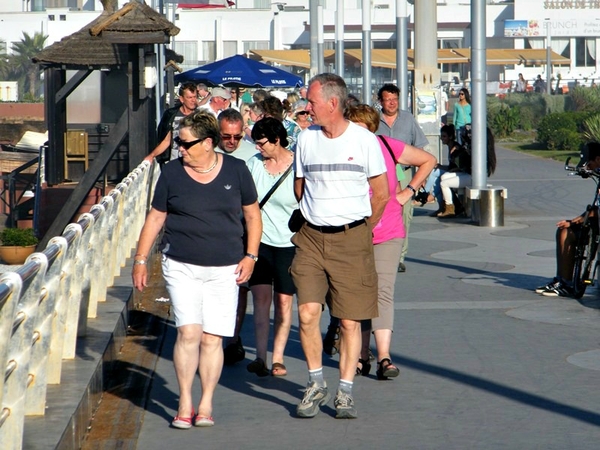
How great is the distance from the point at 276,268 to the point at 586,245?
11.9 feet

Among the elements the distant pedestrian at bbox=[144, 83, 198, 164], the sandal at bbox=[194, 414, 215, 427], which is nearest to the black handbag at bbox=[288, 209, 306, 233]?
the sandal at bbox=[194, 414, 215, 427]

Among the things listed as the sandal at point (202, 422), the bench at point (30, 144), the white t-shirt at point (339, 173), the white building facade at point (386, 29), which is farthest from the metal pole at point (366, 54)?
the white building facade at point (386, 29)

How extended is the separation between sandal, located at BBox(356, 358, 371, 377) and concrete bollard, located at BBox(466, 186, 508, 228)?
8.64 m

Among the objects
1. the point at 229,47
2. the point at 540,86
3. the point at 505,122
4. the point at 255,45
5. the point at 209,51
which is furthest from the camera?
the point at 229,47

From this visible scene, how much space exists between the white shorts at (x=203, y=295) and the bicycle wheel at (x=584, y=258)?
464 cm

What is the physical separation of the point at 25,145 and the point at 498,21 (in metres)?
74.3

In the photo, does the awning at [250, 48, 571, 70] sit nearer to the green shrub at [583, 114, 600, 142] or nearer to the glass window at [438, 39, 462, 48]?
the green shrub at [583, 114, 600, 142]

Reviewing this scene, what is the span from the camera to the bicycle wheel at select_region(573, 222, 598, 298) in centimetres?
1020

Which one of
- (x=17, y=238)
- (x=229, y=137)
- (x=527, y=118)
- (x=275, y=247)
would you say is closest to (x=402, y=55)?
(x=17, y=238)

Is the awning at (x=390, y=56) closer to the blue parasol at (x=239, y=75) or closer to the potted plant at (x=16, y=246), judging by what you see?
the blue parasol at (x=239, y=75)

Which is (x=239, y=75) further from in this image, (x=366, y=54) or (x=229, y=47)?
(x=229, y=47)

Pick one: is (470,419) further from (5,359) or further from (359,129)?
(5,359)

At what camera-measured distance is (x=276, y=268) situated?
25.8 feet

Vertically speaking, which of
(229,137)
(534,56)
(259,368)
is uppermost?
(534,56)
